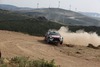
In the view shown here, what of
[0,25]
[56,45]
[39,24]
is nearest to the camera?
[56,45]

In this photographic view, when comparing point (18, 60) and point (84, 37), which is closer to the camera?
point (18, 60)

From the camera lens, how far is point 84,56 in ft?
111

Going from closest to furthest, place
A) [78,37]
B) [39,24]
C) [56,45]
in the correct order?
[56,45] < [78,37] < [39,24]

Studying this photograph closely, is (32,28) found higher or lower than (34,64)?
lower

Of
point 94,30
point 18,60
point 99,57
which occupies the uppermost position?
point 18,60

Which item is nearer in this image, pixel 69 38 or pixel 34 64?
pixel 34 64

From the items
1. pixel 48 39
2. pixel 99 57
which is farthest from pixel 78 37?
pixel 99 57

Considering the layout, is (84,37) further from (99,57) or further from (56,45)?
(99,57)

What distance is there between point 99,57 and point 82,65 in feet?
22.9

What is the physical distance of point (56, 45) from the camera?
43.2 metres

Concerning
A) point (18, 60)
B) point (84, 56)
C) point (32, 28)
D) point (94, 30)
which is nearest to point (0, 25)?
point (32, 28)

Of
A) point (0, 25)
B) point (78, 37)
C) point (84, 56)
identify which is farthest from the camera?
point (0, 25)

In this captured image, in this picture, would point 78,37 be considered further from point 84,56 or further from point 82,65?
point 82,65

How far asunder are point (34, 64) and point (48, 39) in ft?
80.7
